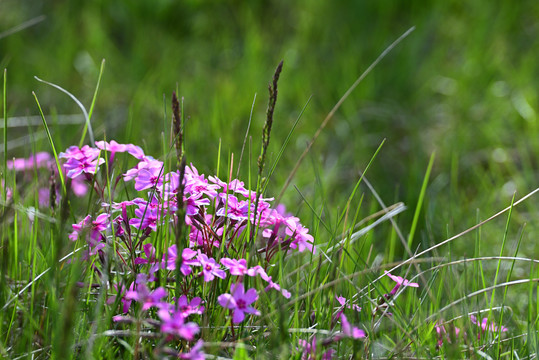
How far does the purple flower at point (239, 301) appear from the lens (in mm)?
1173

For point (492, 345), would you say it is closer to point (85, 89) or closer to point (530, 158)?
point (530, 158)

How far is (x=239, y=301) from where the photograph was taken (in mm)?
1208

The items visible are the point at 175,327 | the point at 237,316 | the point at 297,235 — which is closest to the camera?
the point at 175,327

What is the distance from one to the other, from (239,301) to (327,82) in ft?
9.03

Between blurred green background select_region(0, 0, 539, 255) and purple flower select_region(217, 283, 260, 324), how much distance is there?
1.55 m

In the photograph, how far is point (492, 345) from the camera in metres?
1.47

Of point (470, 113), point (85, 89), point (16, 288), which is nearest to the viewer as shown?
point (16, 288)

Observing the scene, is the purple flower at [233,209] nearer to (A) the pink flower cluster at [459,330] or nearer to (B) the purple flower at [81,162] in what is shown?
(B) the purple flower at [81,162]

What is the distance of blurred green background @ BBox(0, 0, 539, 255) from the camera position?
123 inches

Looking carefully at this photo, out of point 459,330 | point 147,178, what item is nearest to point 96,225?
point 147,178

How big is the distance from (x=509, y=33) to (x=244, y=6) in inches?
76.0

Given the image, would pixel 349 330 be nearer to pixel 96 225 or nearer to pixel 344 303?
pixel 344 303

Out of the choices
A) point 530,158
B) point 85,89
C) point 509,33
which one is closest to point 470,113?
point 530,158

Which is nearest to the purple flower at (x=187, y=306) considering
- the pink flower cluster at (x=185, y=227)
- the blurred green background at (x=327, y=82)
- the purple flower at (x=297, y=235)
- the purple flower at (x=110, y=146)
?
the pink flower cluster at (x=185, y=227)
